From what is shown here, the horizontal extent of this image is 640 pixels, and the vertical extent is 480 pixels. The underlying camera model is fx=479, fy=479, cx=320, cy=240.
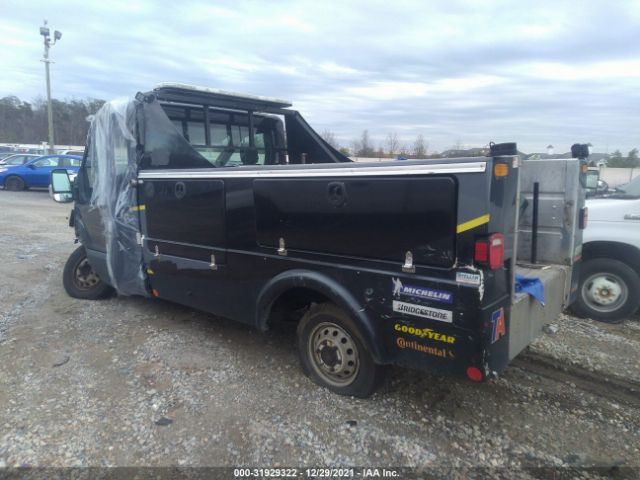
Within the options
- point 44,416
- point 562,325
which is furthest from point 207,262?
point 562,325

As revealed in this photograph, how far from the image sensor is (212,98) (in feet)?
16.9

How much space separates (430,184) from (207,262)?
2.29 metres

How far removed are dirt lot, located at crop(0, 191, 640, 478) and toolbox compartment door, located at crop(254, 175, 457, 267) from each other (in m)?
1.19

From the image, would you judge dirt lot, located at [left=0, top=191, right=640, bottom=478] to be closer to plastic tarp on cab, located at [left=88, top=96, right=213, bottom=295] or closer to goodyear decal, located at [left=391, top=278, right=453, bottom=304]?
plastic tarp on cab, located at [left=88, top=96, right=213, bottom=295]

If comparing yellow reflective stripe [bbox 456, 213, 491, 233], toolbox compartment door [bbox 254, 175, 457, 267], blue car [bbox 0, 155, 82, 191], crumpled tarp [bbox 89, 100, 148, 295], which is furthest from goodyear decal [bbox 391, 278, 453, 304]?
blue car [bbox 0, 155, 82, 191]

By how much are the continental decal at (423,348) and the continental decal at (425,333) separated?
0.06 metres

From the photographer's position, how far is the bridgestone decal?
2820mm

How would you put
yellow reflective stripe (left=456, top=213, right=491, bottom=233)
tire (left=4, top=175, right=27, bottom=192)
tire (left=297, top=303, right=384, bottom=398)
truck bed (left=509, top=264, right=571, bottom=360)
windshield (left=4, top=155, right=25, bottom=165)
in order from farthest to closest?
1. windshield (left=4, top=155, right=25, bottom=165)
2. tire (left=4, top=175, right=27, bottom=192)
3. tire (left=297, top=303, right=384, bottom=398)
4. truck bed (left=509, top=264, right=571, bottom=360)
5. yellow reflective stripe (left=456, top=213, right=491, bottom=233)

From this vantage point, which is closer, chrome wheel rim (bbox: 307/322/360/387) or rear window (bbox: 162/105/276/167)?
chrome wheel rim (bbox: 307/322/360/387)

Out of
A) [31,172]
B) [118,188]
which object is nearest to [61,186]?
[118,188]

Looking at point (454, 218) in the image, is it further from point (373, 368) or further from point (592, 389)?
point (592, 389)

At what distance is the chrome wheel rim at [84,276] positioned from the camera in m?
6.00

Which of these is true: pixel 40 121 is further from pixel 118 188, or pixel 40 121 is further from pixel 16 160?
pixel 118 188

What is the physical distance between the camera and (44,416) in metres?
3.34
